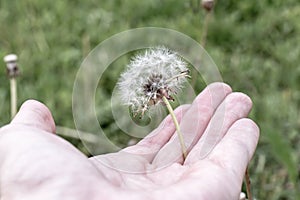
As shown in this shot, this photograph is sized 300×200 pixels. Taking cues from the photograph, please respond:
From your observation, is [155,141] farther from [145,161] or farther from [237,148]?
[237,148]

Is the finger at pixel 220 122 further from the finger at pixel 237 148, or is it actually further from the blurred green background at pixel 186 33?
the blurred green background at pixel 186 33

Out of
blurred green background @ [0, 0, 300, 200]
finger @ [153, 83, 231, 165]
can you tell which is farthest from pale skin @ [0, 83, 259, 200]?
blurred green background @ [0, 0, 300, 200]

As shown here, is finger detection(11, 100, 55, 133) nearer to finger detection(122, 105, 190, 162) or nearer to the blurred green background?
finger detection(122, 105, 190, 162)

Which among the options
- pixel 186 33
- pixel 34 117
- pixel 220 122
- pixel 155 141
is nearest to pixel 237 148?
pixel 220 122

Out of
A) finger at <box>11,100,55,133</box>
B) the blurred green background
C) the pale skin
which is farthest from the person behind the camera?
the blurred green background

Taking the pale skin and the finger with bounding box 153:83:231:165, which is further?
the finger with bounding box 153:83:231:165

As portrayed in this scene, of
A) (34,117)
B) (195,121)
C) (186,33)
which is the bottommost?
(186,33)

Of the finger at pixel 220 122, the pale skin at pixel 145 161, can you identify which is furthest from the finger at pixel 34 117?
the finger at pixel 220 122
